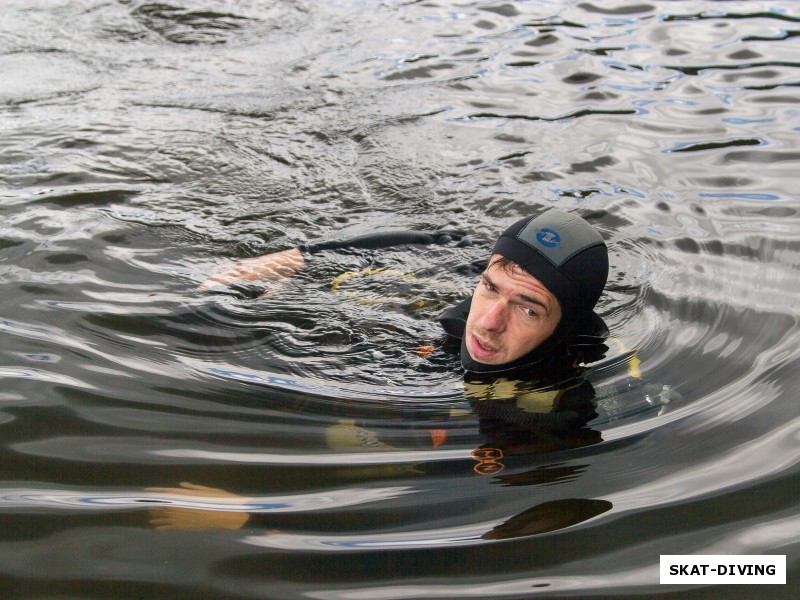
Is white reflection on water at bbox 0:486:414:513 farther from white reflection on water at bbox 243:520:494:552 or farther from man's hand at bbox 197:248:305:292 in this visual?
man's hand at bbox 197:248:305:292

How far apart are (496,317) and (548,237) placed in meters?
0.49

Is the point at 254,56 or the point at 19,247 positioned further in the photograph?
the point at 254,56

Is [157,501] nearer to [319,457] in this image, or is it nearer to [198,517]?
[198,517]

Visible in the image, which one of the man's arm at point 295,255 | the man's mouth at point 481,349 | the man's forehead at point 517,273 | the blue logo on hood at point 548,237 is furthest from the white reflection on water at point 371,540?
the man's arm at point 295,255

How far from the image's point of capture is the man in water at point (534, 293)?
14.5 feet

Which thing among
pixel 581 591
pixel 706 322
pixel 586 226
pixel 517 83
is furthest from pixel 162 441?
pixel 517 83

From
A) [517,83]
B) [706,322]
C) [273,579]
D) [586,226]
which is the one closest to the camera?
[273,579]

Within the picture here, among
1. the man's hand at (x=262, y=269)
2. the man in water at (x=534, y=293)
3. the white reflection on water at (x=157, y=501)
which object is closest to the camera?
the white reflection on water at (x=157, y=501)

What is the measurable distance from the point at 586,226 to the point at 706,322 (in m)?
1.18

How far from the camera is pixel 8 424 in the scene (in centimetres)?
383

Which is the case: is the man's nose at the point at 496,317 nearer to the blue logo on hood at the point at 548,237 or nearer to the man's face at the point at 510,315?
the man's face at the point at 510,315

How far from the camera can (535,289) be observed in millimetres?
4426

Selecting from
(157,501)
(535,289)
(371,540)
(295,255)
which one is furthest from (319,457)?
(295,255)

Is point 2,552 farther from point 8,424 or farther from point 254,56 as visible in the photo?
point 254,56
